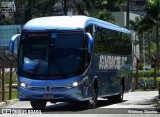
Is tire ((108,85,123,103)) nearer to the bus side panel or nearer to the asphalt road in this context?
the bus side panel

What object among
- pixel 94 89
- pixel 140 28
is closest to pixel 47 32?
pixel 94 89

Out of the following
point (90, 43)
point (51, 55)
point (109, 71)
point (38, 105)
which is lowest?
point (38, 105)

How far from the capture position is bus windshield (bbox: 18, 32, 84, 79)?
19375 millimetres

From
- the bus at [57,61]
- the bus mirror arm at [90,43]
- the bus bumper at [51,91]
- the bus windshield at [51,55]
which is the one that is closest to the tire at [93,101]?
the bus at [57,61]

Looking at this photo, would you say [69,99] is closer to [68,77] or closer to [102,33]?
[68,77]

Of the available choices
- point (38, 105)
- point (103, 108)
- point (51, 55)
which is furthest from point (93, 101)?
point (51, 55)

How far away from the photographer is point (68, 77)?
19250mm

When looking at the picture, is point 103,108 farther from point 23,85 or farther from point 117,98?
point 117,98

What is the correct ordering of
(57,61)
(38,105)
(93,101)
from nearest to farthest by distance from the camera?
(57,61) → (38,105) → (93,101)

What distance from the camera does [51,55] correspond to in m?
19.5

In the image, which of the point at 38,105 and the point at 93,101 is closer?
the point at 38,105

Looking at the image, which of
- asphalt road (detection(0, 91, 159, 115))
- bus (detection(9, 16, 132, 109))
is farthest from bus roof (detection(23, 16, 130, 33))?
asphalt road (detection(0, 91, 159, 115))

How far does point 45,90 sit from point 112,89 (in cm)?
619

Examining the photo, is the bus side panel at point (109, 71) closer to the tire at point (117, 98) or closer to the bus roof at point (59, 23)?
the tire at point (117, 98)
